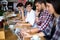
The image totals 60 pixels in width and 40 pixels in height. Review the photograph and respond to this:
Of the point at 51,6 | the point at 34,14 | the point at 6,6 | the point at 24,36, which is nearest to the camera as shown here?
the point at 51,6

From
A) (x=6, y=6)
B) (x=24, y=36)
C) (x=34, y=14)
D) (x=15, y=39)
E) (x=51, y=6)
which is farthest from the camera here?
(x=6, y=6)

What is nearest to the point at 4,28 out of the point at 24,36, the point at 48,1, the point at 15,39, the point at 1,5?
the point at 15,39

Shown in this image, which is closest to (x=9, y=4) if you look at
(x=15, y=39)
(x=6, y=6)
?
(x=6, y=6)

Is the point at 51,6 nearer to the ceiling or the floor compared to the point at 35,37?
nearer to the ceiling

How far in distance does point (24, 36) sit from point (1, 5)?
504 centimetres

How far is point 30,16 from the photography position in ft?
10.4

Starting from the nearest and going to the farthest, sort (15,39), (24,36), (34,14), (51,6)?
1. (51,6)
2. (24,36)
3. (15,39)
4. (34,14)

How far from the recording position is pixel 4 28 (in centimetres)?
314

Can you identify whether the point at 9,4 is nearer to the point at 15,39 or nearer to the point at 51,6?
the point at 15,39

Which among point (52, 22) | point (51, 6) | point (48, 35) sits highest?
point (51, 6)

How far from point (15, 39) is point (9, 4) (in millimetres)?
4298

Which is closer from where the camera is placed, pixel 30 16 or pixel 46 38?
pixel 46 38

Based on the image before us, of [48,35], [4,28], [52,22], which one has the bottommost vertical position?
[4,28]

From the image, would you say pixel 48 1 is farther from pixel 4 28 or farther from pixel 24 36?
pixel 4 28
